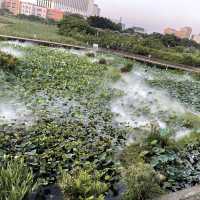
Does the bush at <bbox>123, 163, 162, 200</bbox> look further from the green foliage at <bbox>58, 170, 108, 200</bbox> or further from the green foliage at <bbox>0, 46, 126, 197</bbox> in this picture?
the green foliage at <bbox>0, 46, 126, 197</bbox>

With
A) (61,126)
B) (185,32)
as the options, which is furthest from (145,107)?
(185,32)

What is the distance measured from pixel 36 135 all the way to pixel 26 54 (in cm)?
742

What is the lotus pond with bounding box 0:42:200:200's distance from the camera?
12.4 feet

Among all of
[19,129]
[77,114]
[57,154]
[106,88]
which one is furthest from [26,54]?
[57,154]

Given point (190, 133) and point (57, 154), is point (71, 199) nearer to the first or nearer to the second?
point (57, 154)

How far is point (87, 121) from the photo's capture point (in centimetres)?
541

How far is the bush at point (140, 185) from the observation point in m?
3.06

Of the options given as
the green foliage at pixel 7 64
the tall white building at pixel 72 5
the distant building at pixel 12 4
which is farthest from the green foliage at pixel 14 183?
the tall white building at pixel 72 5

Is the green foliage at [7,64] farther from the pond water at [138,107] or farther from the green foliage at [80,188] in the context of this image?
the green foliage at [80,188]

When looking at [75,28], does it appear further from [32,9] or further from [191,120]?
[32,9]

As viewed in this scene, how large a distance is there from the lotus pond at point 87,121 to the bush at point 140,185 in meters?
0.32

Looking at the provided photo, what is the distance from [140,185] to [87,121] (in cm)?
253

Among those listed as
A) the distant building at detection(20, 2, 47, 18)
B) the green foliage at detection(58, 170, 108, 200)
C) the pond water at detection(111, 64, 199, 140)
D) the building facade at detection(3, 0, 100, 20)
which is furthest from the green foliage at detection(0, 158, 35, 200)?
the distant building at detection(20, 2, 47, 18)

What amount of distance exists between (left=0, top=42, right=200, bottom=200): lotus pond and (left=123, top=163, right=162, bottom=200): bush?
12.5 inches
